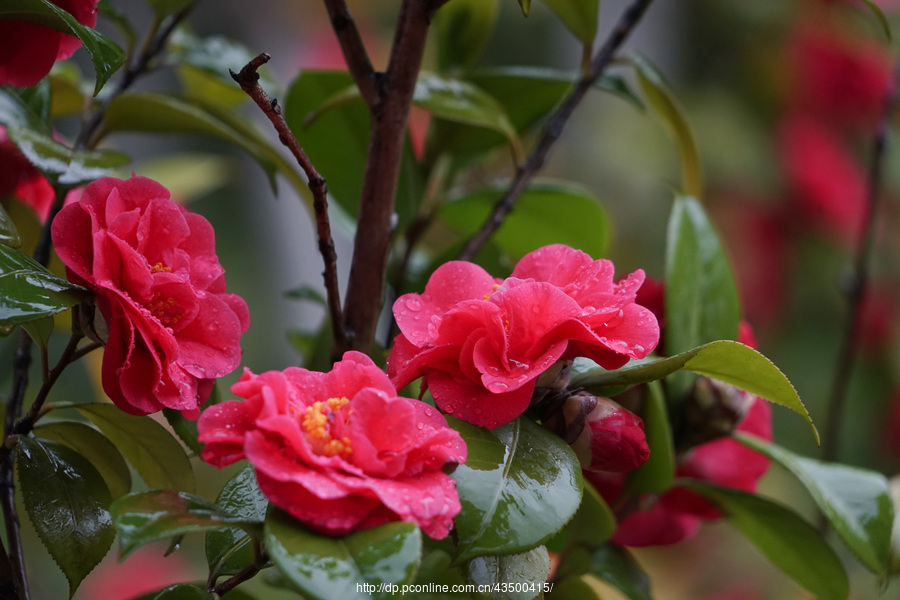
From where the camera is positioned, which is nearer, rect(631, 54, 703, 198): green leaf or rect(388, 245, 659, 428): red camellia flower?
rect(388, 245, 659, 428): red camellia flower

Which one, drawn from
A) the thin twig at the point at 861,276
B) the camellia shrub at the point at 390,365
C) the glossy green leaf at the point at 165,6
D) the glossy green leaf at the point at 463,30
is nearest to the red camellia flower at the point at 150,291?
the camellia shrub at the point at 390,365

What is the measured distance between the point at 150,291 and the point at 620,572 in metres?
0.35

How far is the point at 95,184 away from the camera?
0.36 m

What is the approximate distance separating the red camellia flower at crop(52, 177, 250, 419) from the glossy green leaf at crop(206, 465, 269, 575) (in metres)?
0.04

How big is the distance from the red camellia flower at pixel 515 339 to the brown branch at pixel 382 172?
0.08 m

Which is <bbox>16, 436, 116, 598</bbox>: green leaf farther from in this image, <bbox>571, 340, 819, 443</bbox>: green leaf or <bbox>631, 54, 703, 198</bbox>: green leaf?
<bbox>631, 54, 703, 198</bbox>: green leaf

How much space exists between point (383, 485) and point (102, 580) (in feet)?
3.76

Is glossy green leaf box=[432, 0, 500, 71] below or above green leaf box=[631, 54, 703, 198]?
above

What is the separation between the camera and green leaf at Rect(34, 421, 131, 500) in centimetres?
43

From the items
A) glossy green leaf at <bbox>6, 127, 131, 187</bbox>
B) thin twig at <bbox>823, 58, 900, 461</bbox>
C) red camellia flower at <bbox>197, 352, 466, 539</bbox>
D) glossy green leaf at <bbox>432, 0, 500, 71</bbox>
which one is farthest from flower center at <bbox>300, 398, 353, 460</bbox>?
thin twig at <bbox>823, 58, 900, 461</bbox>

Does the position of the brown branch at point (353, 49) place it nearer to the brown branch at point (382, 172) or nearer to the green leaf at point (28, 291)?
the brown branch at point (382, 172)

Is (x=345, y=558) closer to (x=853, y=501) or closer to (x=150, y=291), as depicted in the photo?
(x=150, y=291)

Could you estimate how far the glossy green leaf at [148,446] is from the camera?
1.40 feet

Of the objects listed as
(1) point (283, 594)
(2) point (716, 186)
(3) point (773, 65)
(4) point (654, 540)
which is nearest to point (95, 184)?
(4) point (654, 540)
